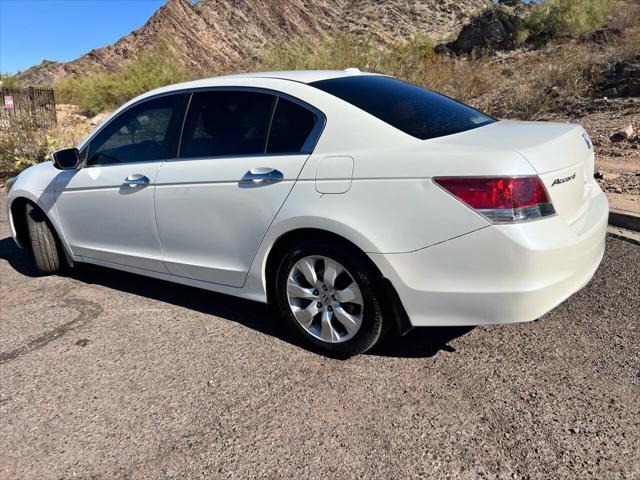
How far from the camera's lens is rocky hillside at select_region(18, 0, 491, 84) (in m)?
60.7

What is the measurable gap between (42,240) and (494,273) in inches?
158

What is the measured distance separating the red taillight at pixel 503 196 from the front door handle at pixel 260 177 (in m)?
1.07

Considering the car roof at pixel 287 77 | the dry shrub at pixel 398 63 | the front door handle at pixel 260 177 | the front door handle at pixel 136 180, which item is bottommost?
the front door handle at pixel 136 180

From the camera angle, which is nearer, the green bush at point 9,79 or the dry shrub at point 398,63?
the dry shrub at point 398,63

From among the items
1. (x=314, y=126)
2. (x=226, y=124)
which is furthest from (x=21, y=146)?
(x=314, y=126)

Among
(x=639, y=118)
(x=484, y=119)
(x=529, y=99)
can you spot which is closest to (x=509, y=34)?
(x=529, y=99)

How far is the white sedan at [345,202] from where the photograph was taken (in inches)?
101

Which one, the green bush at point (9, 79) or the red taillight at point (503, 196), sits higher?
the green bush at point (9, 79)

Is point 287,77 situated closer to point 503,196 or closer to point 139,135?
point 139,135

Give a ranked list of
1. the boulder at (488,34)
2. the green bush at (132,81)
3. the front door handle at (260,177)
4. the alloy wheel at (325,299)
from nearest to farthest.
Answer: the alloy wheel at (325,299) → the front door handle at (260,177) → the green bush at (132,81) → the boulder at (488,34)

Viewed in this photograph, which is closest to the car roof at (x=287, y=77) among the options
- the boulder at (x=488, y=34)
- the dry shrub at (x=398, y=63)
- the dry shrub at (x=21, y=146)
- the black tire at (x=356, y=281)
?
the black tire at (x=356, y=281)

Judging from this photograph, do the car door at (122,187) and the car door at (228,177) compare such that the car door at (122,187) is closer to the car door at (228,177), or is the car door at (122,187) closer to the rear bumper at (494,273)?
the car door at (228,177)

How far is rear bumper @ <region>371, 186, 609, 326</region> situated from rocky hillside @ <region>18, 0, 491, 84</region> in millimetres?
57729

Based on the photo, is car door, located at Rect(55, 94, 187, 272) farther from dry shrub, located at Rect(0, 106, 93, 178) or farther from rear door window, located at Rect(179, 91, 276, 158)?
dry shrub, located at Rect(0, 106, 93, 178)
